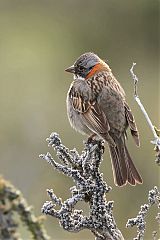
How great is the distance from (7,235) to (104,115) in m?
3.03

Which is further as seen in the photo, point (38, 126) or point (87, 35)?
point (87, 35)

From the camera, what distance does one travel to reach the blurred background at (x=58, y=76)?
838 centimetres

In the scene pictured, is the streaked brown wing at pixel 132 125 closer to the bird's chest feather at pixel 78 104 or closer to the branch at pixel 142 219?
the bird's chest feather at pixel 78 104

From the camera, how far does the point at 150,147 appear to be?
Answer: 899cm

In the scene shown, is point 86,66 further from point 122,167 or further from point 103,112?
point 122,167

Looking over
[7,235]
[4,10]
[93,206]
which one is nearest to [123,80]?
[4,10]

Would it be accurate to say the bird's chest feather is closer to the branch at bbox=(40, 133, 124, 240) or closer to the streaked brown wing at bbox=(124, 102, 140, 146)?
the streaked brown wing at bbox=(124, 102, 140, 146)

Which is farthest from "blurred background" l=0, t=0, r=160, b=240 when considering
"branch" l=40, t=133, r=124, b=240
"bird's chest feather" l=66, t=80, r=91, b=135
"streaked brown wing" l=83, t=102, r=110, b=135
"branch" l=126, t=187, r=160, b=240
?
"branch" l=126, t=187, r=160, b=240

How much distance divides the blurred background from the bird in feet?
3.80

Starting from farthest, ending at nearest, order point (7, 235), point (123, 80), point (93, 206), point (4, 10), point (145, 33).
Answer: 1. point (4, 10)
2. point (145, 33)
3. point (123, 80)
4. point (93, 206)
5. point (7, 235)

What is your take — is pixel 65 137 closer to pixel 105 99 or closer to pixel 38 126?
pixel 38 126

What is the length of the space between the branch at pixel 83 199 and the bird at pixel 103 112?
1.29 m

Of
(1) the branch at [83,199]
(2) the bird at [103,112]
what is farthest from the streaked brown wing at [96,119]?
(1) the branch at [83,199]

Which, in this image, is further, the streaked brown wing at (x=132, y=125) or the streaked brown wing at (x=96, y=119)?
the streaked brown wing at (x=96, y=119)
